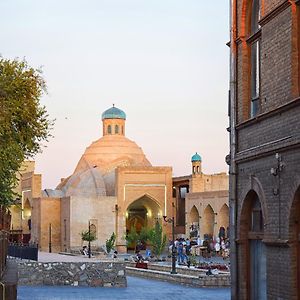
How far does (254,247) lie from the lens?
12.9m

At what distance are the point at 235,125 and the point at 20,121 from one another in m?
8.32

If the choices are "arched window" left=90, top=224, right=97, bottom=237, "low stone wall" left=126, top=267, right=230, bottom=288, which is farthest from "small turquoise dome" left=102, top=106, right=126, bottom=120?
"low stone wall" left=126, top=267, right=230, bottom=288

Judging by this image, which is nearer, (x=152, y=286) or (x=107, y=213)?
(x=152, y=286)

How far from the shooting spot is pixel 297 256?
1092cm

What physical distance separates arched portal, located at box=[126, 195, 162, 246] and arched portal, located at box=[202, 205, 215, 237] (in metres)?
5.76

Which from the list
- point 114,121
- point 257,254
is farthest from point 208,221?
point 257,254

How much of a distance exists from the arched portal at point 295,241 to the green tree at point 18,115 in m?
9.48

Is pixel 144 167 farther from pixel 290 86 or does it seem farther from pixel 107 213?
pixel 290 86

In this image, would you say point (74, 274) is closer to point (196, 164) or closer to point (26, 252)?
point (26, 252)

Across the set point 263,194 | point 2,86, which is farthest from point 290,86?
point 2,86

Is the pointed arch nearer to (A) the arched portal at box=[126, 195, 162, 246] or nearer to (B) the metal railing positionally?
(A) the arched portal at box=[126, 195, 162, 246]

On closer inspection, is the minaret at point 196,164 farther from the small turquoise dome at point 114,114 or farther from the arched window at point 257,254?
the arched window at point 257,254

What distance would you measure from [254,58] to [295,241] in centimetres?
340

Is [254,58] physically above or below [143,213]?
above
